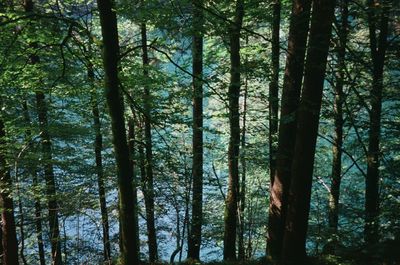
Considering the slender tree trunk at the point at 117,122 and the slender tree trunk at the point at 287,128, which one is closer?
the slender tree trunk at the point at 117,122

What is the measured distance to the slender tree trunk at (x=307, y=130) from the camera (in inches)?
192

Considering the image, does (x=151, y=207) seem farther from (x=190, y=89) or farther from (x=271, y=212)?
(x=271, y=212)

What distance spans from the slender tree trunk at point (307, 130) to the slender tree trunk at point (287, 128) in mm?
568

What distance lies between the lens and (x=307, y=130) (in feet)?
16.6

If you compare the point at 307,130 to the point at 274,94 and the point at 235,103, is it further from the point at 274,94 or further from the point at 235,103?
the point at 274,94

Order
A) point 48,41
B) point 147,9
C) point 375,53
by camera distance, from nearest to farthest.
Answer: point 147,9, point 48,41, point 375,53

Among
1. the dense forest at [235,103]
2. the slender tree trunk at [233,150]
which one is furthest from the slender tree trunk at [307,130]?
the slender tree trunk at [233,150]

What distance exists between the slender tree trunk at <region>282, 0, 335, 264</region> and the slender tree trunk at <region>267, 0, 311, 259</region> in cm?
57

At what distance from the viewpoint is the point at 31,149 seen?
36.6 feet

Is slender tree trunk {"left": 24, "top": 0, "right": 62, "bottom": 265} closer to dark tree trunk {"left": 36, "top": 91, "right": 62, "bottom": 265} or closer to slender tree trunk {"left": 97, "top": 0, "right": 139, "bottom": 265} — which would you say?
dark tree trunk {"left": 36, "top": 91, "right": 62, "bottom": 265}

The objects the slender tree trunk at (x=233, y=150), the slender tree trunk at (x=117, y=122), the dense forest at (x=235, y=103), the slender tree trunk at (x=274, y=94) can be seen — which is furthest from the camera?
the slender tree trunk at (x=274, y=94)

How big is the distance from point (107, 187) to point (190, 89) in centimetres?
451

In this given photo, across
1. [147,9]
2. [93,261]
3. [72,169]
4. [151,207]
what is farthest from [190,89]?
Answer: [93,261]

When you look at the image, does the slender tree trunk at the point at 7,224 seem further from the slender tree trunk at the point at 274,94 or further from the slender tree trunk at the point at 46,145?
the slender tree trunk at the point at 274,94
